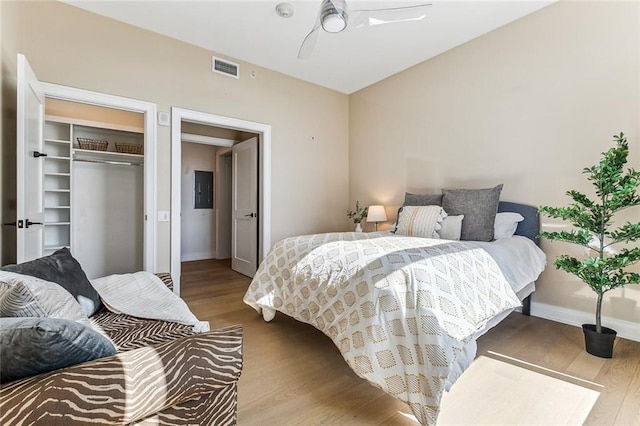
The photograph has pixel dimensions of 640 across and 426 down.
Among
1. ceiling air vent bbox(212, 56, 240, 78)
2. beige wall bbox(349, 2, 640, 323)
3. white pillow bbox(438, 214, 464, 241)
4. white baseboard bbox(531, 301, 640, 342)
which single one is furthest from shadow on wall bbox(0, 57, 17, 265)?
white baseboard bbox(531, 301, 640, 342)

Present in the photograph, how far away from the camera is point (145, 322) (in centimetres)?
153

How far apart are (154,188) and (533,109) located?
3926 millimetres

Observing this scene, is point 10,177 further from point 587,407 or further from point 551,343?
point 551,343

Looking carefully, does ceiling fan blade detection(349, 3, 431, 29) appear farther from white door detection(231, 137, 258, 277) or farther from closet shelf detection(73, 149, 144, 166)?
closet shelf detection(73, 149, 144, 166)

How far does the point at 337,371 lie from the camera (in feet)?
6.32

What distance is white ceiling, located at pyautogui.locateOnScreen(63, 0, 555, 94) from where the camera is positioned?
2.79 m

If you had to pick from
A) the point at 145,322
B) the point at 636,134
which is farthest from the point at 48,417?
the point at 636,134

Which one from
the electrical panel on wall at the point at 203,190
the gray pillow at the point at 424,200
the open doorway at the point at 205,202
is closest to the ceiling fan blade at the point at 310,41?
the gray pillow at the point at 424,200

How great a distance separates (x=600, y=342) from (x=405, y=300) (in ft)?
5.52

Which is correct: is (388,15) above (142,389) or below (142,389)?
above

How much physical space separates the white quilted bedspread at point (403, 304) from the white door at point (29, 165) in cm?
194

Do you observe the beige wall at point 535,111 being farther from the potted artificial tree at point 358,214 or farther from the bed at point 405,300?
the bed at point 405,300

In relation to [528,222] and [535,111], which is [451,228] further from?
[535,111]

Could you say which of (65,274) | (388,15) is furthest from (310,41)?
(65,274)
